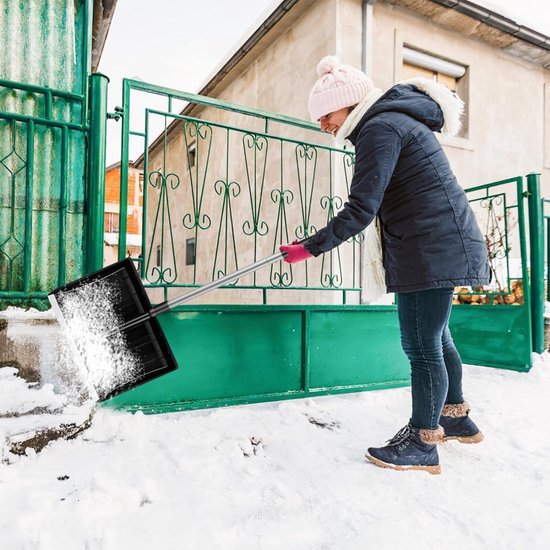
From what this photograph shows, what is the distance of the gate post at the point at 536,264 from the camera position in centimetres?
391

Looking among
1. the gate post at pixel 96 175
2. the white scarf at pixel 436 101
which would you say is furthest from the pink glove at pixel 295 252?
the gate post at pixel 96 175

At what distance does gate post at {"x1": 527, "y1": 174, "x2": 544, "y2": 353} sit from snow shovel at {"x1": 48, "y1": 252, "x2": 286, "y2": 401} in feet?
10.5

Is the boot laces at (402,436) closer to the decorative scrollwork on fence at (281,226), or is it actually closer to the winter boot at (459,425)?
the winter boot at (459,425)

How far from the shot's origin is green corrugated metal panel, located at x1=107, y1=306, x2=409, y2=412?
2.43 metres

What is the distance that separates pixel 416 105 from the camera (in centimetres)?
181

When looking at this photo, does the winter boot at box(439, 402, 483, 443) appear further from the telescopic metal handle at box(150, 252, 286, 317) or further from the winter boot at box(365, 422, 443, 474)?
the telescopic metal handle at box(150, 252, 286, 317)

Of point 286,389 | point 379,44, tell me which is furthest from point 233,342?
point 379,44

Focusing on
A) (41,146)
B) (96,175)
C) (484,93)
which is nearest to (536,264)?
(484,93)

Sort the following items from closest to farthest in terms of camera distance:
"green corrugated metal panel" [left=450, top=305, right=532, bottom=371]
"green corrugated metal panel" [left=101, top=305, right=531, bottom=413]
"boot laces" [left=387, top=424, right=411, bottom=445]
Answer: "boot laces" [left=387, top=424, right=411, bottom=445]
"green corrugated metal panel" [left=101, top=305, right=531, bottom=413]
"green corrugated metal panel" [left=450, top=305, right=532, bottom=371]

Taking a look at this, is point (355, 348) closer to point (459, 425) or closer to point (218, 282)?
point (459, 425)

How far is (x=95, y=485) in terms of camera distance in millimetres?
1511

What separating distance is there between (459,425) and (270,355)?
46.0 inches

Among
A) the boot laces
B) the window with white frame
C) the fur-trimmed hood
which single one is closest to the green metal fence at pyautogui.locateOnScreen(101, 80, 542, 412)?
the fur-trimmed hood

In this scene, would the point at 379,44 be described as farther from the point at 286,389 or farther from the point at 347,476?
the point at 347,476
